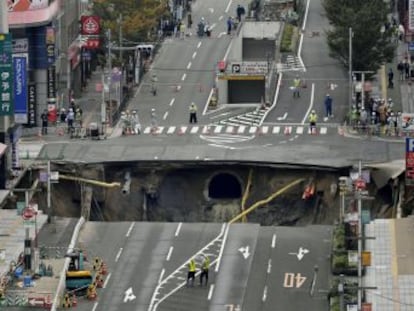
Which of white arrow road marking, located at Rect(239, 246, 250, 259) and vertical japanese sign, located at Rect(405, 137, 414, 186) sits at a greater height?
vertical japanese sign, located at Rect(405, 137, 414, 186)

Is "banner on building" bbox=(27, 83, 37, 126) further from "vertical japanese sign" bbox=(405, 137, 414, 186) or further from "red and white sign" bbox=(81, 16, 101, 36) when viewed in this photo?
"vertical japanese sign" bbox=(405, 137, 414, 186)

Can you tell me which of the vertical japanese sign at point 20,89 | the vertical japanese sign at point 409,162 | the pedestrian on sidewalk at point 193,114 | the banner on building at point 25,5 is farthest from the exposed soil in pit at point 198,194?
the banner on building at point 25,5

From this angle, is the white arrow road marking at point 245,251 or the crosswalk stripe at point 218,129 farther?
the crosswalk stripe at point 218,129

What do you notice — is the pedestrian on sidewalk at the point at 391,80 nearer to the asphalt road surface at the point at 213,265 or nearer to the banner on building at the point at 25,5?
the banner on building at the point at 25,5

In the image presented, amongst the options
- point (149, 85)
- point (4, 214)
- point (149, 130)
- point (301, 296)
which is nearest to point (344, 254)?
point (301, 296)

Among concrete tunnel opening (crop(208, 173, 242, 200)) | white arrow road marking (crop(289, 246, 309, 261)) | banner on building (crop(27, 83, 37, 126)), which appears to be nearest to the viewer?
white arrow road marking (crop(289, 246, 309, 261))

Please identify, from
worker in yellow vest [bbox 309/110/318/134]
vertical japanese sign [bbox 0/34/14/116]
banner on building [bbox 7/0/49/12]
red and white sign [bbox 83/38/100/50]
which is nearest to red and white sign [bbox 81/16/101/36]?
red and white sign [bbox 83/38/100/50]
